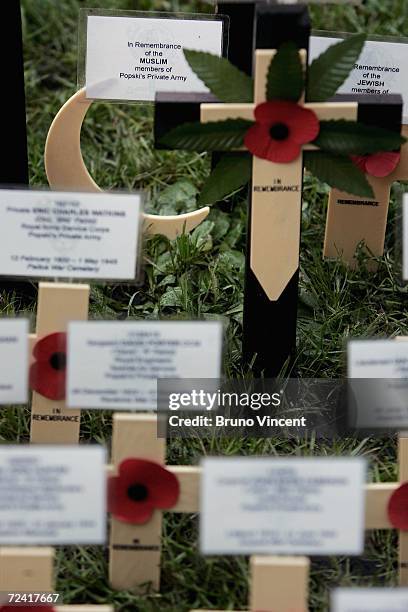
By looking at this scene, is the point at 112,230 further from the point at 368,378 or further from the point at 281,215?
the point at 368,378

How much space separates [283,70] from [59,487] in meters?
0.59

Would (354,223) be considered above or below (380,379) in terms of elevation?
above

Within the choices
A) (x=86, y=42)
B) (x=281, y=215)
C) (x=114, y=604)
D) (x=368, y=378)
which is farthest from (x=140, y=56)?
(x=114, y=604)

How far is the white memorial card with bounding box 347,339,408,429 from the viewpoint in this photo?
132 cm

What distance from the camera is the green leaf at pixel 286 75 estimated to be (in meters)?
1.37

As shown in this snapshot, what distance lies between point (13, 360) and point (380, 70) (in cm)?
88

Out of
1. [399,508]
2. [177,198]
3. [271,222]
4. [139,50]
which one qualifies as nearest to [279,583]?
[399,508]

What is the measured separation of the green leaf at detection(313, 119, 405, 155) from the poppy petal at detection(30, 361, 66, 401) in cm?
46

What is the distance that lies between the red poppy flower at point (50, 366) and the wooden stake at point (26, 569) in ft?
0.77

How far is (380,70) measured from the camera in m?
1.86

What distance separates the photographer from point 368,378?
1.34 meters

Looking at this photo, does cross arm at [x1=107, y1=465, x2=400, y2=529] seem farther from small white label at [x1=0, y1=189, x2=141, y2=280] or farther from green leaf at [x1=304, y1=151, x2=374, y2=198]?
green leaf at [x1=304, y1=151, x2=374, y2=198]

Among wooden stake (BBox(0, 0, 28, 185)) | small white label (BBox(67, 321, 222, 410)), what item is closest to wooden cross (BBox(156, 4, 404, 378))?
small white label (BBox(67, 321, 222, 410))

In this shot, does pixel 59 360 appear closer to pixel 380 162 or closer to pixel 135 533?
pixel 135 533
